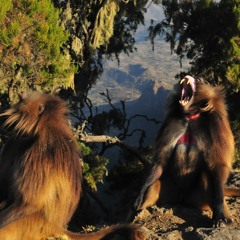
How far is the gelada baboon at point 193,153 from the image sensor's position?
165 inches

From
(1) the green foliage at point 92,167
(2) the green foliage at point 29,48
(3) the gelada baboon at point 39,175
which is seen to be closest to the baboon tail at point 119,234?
(3) the gelada baboon at point 39,175

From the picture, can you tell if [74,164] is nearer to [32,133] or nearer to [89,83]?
[32,133]

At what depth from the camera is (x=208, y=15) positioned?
11.0m

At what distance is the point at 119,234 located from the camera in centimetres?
363

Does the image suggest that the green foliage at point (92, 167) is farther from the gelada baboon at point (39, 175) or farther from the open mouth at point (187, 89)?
the gelada baboon at point (39, 175)

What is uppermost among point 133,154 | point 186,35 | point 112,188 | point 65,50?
point 186,35

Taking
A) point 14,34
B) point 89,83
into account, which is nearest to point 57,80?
point 14,34

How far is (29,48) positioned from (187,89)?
140 inches

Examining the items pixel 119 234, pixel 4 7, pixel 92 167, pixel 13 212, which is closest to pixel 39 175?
pixel 13 212

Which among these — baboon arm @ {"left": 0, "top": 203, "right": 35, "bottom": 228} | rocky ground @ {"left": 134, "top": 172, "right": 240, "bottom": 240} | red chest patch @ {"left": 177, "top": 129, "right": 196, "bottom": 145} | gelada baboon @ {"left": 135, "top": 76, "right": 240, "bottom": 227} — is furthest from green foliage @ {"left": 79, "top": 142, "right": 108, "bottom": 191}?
baboon arm @ {"left": 0, "top": 203, "right": 35, "bottom": 228}

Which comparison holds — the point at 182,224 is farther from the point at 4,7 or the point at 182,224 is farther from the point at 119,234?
the point at 4,7

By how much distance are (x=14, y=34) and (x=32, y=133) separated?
141 inches

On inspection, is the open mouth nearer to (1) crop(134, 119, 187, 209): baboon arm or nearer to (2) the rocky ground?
(1) crop(134, 119, 187, 209): baboon arm

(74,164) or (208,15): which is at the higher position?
(208,15)
